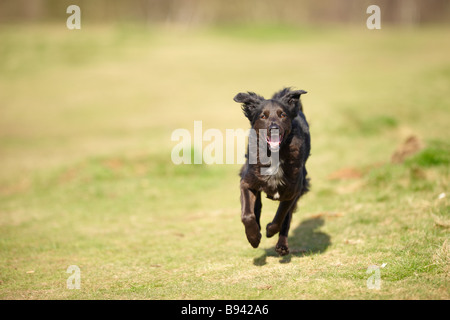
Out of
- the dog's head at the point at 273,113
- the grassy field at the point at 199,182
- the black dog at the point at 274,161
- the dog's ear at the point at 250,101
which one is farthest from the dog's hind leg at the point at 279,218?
the dog's ear at the point at 250,101

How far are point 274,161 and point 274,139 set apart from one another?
402 millimetres

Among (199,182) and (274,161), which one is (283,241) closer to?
(274,161)

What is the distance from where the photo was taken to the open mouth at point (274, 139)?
6.72 meters

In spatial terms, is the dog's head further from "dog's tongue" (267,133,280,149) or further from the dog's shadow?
the dog's shadow

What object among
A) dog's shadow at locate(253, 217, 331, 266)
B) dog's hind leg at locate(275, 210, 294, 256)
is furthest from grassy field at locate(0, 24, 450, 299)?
dog's hind leg at locate(275, 210, 294, 256)

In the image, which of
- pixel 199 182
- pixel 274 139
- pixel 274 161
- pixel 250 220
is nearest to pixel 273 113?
pixel 274 139

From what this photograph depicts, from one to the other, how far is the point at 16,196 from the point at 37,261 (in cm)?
618

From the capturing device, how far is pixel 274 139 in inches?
267

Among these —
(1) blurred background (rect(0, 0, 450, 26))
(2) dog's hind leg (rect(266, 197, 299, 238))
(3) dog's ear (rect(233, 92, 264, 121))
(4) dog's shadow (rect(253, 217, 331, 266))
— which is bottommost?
(4) dog's shadow (rect(253, 217, 331, 266))

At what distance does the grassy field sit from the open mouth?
1.62 meters

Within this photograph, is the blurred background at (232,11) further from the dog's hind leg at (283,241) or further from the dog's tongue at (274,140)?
the dog's tongue at (274,140)

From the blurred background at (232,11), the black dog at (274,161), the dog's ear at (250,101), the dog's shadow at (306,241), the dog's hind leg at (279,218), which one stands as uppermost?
the blurred background at (232,11)

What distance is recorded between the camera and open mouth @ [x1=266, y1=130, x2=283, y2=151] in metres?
6.72

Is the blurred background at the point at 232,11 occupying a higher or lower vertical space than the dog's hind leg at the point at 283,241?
higher
